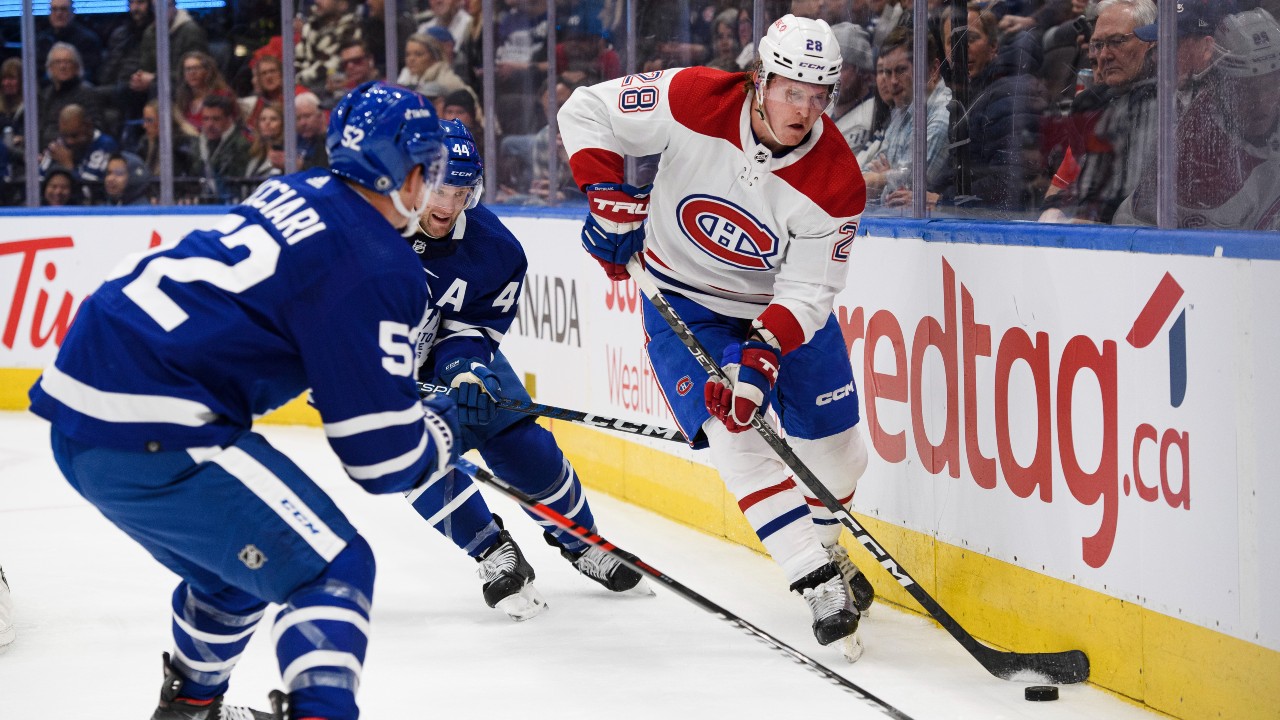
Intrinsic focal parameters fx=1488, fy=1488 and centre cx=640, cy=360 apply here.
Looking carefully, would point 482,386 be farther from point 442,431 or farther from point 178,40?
point 178,40

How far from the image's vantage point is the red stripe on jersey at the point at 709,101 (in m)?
3.12

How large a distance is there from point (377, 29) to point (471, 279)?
335cm

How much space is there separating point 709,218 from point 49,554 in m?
2.07

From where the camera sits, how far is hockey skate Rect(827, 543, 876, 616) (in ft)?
10.5

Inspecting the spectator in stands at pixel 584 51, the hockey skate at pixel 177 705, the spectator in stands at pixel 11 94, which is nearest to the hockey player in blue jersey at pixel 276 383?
the hockey skate at pixel 177 705

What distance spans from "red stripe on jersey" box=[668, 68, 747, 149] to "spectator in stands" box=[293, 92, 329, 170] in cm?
358

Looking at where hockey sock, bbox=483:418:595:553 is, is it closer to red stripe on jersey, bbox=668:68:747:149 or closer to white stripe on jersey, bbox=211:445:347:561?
red stripe on jersey, bbox=668:68:747:149

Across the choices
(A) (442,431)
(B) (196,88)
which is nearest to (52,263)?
(B) (196,88)

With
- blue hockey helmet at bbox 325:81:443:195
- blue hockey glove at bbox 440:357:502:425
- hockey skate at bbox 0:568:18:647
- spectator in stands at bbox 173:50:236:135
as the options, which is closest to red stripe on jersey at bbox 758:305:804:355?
blue hockey glove at bbox 440:357:502:425

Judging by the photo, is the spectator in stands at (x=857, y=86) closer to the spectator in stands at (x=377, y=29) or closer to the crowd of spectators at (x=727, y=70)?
the crowd of spectators at (x=727, y=70)

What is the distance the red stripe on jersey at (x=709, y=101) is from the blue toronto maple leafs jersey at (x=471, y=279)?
467mm

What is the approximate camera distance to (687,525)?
4.31 metres

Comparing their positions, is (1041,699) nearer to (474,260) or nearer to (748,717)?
(748,717)

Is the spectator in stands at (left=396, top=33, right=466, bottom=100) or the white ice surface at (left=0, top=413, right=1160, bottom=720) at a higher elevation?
the spectator in stands at (left=396, top=33, right=466, bottom=100)
